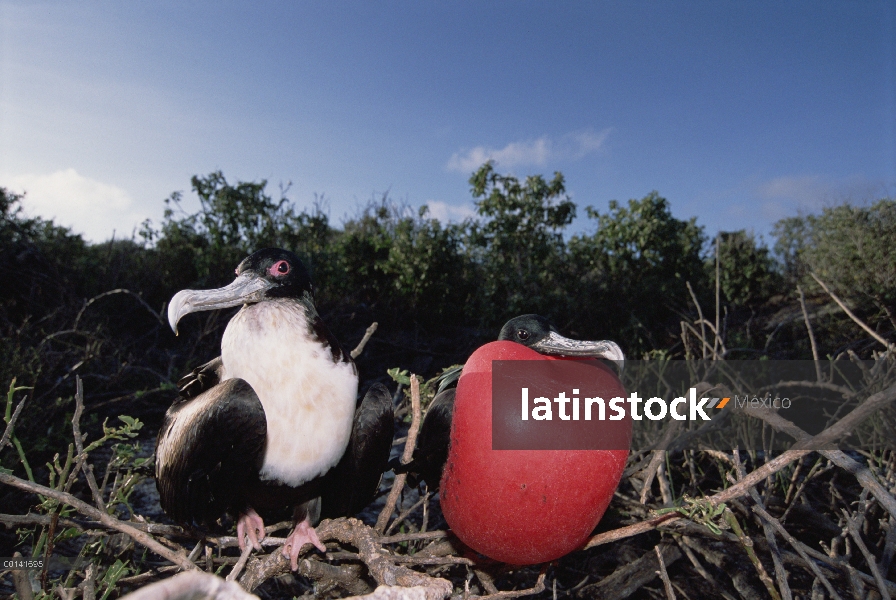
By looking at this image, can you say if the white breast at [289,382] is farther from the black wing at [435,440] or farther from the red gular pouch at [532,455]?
the red gular pouch at [532,455]

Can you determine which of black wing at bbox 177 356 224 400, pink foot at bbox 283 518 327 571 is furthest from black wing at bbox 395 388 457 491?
black wing at bbox 177 356 224 400

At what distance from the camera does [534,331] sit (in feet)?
3.86

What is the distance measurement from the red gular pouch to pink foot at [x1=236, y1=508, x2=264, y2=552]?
0.54 m

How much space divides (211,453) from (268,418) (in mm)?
152

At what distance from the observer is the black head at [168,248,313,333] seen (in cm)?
116

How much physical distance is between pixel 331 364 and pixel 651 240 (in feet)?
19.8

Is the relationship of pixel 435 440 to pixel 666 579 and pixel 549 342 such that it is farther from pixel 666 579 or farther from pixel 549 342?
pixel 666 579

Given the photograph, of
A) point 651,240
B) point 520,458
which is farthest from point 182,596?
point 651,240

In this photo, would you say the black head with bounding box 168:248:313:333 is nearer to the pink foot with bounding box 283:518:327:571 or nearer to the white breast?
the white breast

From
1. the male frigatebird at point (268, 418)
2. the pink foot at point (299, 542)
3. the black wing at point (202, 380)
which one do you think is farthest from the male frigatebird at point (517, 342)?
the black wing at point (202, 380)

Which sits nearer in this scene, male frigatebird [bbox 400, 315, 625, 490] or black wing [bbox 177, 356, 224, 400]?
male frigatebird [bbox 400, 315, 625, 490]

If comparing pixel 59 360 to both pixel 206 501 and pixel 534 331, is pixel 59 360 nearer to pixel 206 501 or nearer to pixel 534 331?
pixel 206 501

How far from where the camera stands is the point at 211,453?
114 cm

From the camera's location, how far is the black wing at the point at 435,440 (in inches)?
44.0
